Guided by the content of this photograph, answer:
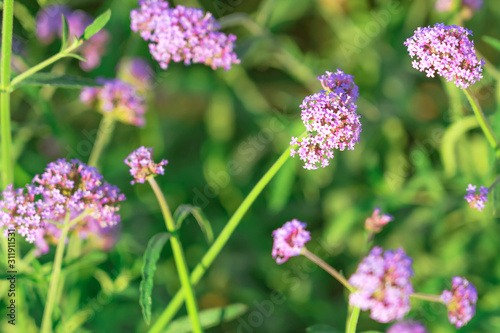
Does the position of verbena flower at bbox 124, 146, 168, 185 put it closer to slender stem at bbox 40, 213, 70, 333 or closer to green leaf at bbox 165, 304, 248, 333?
slender stem at bbox 40, 213, 70, 333

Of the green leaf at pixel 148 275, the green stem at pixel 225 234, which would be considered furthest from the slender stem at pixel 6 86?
the green stem at pixel 225 234

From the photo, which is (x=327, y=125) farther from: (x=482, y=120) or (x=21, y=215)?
(x=21, y=215)

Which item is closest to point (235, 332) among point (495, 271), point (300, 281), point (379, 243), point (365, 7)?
point (300, 281)

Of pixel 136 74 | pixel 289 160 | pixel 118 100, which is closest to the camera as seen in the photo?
pixel 118 100

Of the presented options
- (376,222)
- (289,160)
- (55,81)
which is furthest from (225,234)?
(289,160)

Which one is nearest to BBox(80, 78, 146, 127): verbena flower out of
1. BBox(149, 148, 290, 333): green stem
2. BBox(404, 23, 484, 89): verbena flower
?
BBox(149, 148, 290, 333): green stem
